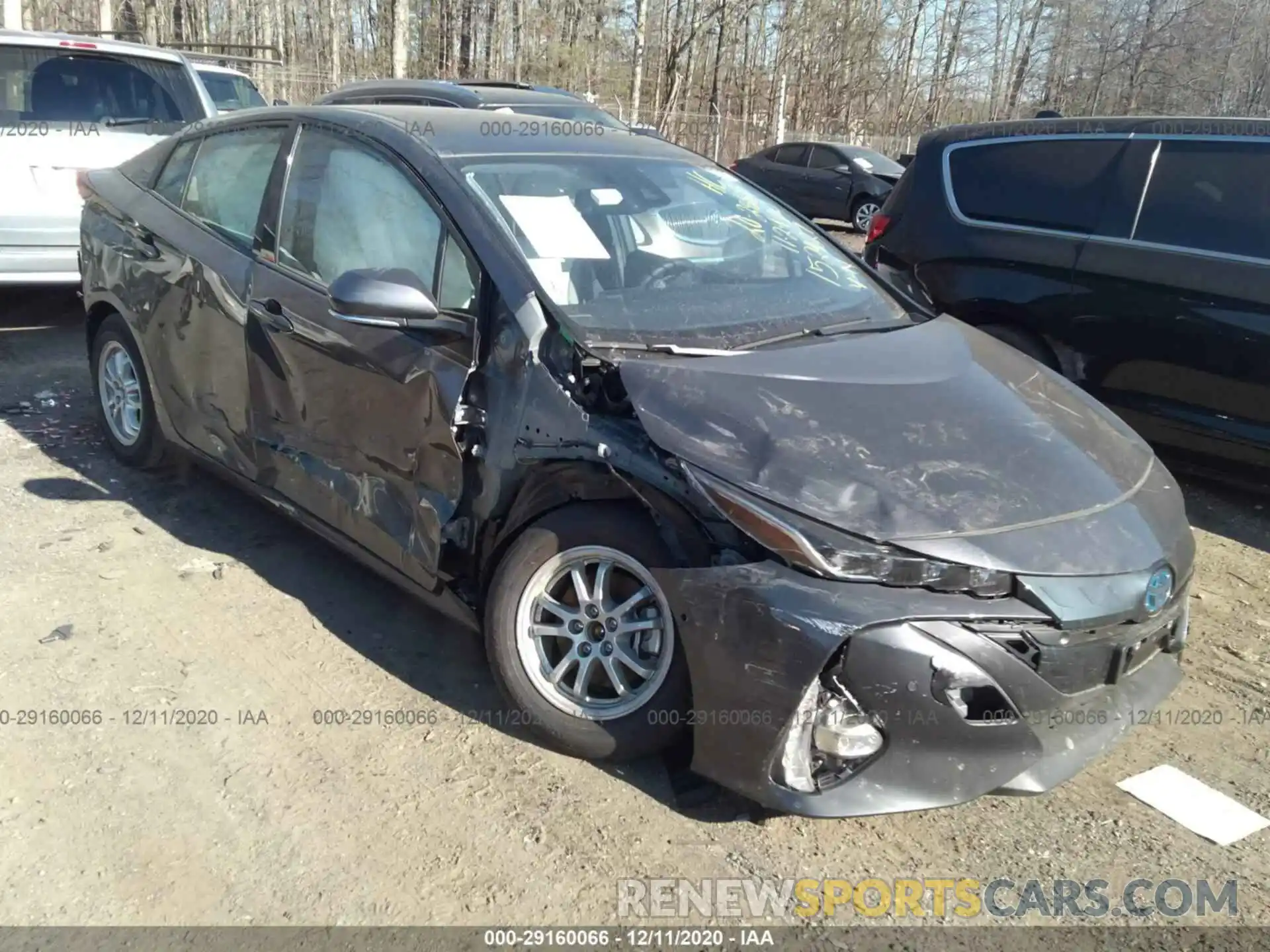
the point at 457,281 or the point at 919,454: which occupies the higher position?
the point at 457,281

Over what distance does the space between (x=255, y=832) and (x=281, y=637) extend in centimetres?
106

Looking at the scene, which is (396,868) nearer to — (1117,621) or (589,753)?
(589,753)

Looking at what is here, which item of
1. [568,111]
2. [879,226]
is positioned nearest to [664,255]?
[879,226]

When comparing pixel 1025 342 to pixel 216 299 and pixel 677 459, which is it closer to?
pixel 677 459

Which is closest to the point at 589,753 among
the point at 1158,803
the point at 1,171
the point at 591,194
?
the point at 1158,803

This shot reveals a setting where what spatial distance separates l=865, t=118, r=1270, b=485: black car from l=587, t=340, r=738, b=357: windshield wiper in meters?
2.67

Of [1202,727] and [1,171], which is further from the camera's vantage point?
[1,171]

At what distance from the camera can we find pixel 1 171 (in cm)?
675

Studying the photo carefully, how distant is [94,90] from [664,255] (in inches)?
225

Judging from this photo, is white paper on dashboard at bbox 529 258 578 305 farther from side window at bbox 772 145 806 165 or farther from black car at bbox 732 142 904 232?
side window at bbox 772 145 806 165

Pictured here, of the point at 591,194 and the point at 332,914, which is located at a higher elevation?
the point at 591,194

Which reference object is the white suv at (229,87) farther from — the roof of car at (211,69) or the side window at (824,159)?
the side window at (824,159)

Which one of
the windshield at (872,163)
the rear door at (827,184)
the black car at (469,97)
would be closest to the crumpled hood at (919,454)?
the black car at (469,97)

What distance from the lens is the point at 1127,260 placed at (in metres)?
5.41
